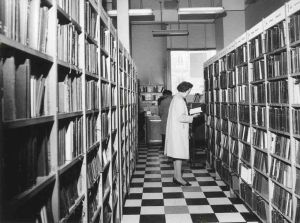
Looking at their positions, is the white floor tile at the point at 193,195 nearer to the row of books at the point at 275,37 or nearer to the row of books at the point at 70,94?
the row of books at the point at 275,37

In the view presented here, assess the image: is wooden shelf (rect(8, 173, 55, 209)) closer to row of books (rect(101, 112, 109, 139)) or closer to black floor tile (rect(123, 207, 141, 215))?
row of books (rect(101, 112, 109, 139))

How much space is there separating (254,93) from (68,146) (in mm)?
2514

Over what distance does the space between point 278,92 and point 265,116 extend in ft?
1.38

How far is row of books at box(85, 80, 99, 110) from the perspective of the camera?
2074mm

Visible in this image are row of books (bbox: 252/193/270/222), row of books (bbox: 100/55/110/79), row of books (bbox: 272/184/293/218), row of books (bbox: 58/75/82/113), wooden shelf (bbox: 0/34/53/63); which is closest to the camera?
wooden shelf (bbox: 0/34/53/63)

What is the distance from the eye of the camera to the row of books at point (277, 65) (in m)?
2.53

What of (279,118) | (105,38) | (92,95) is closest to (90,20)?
(92,95)

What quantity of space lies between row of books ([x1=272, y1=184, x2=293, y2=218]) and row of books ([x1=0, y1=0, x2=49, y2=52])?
2.32 metres

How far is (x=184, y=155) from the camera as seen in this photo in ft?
14.7

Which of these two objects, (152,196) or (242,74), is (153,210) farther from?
(242,74)

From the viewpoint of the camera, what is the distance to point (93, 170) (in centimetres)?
222

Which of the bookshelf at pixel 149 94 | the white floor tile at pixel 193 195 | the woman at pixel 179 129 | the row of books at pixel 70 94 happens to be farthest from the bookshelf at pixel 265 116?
the bookshelf at pixel 149 94

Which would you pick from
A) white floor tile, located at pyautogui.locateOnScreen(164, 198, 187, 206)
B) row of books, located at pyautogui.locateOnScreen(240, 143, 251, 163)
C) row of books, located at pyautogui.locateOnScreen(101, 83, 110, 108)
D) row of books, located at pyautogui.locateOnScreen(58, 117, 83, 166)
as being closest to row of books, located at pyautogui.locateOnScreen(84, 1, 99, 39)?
row of books, located at pyautogui.locateOnScreen(101, 83, 110, 108)

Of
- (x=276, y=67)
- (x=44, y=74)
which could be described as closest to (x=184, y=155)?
(x=276, y=67)
